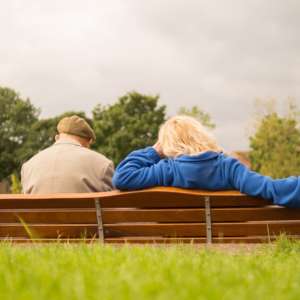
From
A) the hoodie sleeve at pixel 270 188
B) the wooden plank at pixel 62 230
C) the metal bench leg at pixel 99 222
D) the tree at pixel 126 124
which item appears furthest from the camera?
the tree at pixel 126 124

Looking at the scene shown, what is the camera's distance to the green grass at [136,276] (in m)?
2.57

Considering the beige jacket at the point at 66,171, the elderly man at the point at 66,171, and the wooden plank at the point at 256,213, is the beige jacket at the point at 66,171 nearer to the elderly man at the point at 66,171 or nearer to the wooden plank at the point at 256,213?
the elderly man at the point at 66,171

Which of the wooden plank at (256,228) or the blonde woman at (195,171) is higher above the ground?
the blonde woman at (195,171)

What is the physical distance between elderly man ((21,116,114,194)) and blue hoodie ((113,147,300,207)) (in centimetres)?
115

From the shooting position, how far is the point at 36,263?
3.43 m

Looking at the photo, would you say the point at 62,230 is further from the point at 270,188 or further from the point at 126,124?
the point at 126,124

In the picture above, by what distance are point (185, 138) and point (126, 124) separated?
49.4 meters

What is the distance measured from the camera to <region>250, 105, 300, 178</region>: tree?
4647 cm

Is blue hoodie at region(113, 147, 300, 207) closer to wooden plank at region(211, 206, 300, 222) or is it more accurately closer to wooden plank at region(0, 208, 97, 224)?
wooden plank at region(211, 206, 300, 222)

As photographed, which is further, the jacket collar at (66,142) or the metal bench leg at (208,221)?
the jacket collar at (66,142)

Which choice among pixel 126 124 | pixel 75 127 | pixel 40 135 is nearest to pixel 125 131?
pixel 126 124

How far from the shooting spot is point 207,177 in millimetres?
5473

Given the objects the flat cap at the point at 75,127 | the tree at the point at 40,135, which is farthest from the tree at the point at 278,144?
the flat cap at the point at 75,127

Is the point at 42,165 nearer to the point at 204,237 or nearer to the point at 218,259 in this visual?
the point at 204,237
